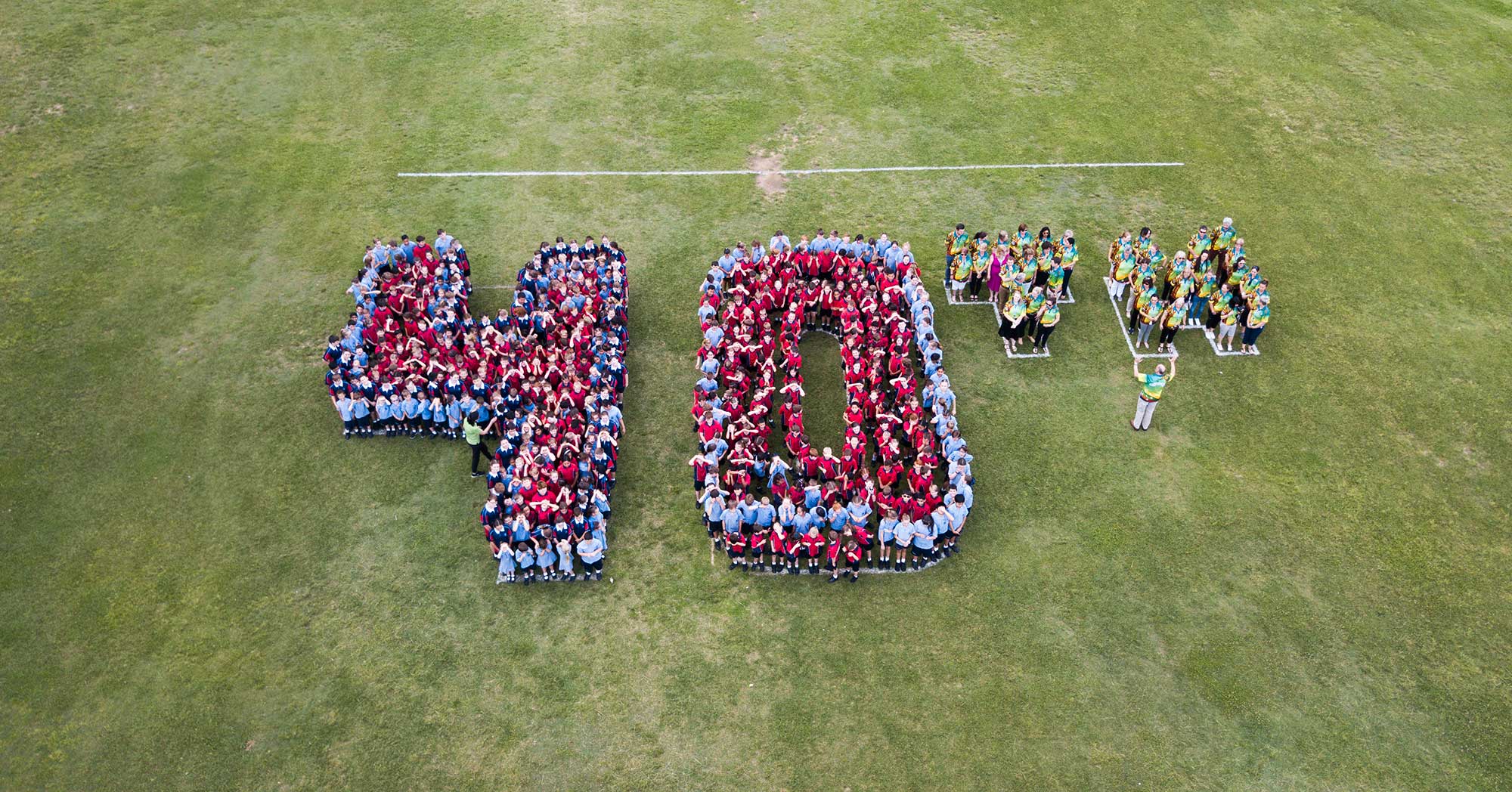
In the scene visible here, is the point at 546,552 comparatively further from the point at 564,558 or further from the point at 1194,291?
the point at 1194,291

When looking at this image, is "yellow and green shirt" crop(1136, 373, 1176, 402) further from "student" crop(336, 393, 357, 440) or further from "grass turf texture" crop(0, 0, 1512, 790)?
"student" crop(336, 393, 357, 440)

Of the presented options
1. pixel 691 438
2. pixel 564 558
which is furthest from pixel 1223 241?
pixel 564 558

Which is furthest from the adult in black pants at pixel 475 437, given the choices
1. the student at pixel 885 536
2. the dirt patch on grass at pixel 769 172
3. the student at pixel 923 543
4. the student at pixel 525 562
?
the dirt patch on grass at pixel 769 172

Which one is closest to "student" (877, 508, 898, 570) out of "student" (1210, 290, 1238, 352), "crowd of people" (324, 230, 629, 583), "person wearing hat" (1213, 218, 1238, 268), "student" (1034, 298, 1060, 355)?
"crowd of people" (324, 230, 629, 583)

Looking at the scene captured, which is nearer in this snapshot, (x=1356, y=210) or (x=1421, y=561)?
(x=1421, y=561)

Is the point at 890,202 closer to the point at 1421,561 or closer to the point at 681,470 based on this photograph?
the point at 681,470

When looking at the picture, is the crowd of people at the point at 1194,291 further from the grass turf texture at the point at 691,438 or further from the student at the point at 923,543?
the student at the point at 923,543

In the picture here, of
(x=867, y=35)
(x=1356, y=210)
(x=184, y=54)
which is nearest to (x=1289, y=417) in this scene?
(x=1356, y=210)
